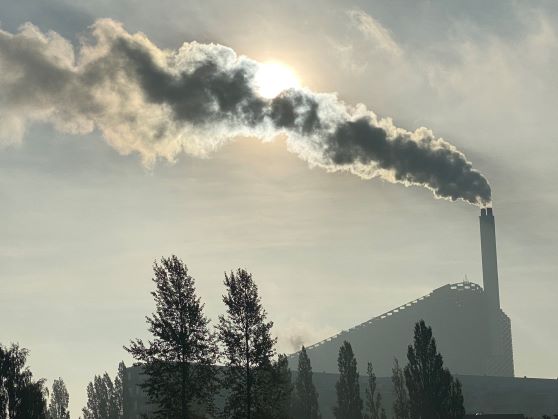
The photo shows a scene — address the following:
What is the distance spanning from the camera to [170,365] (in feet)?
211

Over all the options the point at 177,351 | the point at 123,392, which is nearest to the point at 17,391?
the point at 177,351

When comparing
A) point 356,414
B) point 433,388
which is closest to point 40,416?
point 433,388

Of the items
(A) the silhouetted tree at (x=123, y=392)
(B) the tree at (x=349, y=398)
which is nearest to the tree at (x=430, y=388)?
(B) the tree at (x=349, y=398)

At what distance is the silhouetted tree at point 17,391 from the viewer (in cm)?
9056

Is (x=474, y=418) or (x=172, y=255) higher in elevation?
(x=172, y=255)

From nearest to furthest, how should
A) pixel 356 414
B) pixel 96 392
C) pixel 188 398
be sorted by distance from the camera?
pixel 188 398
pixel 356 414
pixel 96 392

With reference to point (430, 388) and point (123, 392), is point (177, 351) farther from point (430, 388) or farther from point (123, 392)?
point (123, 392)

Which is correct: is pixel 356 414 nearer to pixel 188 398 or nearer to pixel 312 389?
pixel 312 389

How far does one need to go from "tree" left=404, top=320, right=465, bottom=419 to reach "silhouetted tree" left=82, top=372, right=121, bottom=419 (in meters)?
69.0

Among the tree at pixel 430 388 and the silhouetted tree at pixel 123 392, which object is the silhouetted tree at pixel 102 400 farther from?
the tree at pixel 430 388

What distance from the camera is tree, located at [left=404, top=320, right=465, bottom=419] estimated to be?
106125 millimetres

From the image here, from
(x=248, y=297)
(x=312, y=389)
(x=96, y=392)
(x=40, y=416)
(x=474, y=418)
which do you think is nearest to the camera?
(x=248, y=297)

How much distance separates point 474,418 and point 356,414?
60.0 ft

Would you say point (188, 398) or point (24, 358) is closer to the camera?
point (188, 398)
